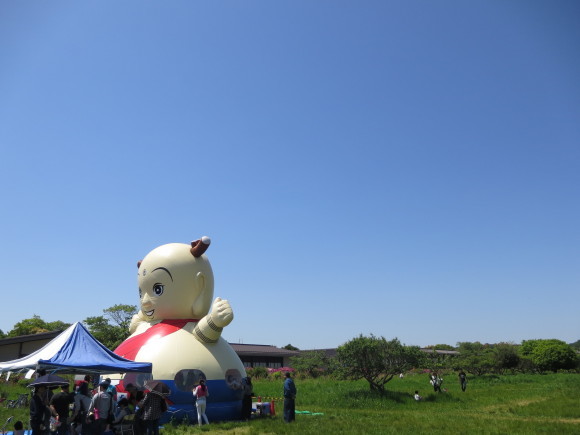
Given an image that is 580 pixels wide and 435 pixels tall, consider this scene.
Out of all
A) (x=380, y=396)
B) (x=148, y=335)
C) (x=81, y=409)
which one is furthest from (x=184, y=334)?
(x=380, y=396)

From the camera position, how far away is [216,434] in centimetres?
1116

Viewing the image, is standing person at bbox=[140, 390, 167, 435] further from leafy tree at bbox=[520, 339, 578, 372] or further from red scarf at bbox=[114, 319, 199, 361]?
leafy tree at bbox=[520, 339, 578, 372]

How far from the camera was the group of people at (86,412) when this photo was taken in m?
8.88

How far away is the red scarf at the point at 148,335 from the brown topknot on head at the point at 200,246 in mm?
2106

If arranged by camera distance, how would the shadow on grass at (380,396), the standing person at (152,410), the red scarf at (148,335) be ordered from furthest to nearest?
the shadow on grass at (380,396), the red scarf at (148,335), the standing person at (152,410)

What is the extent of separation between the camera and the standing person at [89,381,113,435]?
9680mm

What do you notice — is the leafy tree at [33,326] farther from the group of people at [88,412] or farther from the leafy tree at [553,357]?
the leafy tree at [553,357]

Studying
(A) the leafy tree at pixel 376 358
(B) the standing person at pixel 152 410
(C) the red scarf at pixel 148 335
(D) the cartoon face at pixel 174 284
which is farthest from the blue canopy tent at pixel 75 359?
(A) the leafy tree at pixel 376 358

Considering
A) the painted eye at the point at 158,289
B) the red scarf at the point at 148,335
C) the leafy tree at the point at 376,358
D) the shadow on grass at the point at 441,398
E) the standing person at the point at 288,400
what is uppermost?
the painted eye at the point at 158,289

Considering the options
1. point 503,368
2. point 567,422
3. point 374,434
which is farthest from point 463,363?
point 374,434

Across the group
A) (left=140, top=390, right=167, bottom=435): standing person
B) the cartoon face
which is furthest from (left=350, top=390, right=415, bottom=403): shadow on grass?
(left=140, top=390, right=167, bottom=435): standing person

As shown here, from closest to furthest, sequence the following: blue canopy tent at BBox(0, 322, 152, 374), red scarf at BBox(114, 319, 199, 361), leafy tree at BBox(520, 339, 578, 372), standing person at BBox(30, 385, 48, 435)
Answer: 1. standing person at BBox(30, 385, 48, 435)
2. blue canopy tent at BBox(0, 322, 152, 374)
3. red scarf at BBox(114, 319, 199, 361)
4. leafy tree at BBox(520, 339, 578, 372)

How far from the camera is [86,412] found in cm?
973

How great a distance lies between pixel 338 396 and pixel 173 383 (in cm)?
1035
